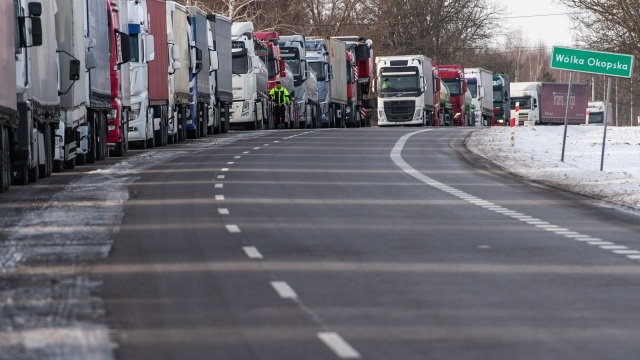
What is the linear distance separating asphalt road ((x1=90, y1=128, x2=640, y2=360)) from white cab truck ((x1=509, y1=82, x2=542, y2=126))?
246ft

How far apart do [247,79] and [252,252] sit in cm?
4025

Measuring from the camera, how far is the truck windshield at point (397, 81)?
72.2 meters

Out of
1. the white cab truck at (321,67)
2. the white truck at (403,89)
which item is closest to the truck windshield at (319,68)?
the white cab truck at (321,67)

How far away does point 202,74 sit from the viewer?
159 feet

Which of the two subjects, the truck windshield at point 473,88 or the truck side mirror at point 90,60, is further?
the truck windshield at point 473,88

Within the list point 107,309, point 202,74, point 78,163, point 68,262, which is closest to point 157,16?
point 202,74

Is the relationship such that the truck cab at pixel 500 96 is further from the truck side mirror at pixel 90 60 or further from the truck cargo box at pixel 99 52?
the truck side mirror at pixel 90 60

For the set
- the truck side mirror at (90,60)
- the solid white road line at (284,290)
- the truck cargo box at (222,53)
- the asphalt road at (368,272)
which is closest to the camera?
the asphalt road at (368,272)

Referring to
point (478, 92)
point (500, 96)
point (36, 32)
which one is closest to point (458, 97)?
point (478, 92)

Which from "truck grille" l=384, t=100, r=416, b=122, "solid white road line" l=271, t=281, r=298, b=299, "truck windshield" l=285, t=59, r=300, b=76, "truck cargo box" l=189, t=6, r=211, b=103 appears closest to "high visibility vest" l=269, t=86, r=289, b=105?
"truck windshield" l=285, t=59, r=300, b=76

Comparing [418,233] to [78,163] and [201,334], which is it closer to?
[201,334]

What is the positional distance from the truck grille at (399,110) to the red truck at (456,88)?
8.32 m

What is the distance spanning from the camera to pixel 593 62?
3169 cm

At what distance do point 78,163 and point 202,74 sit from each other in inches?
677
